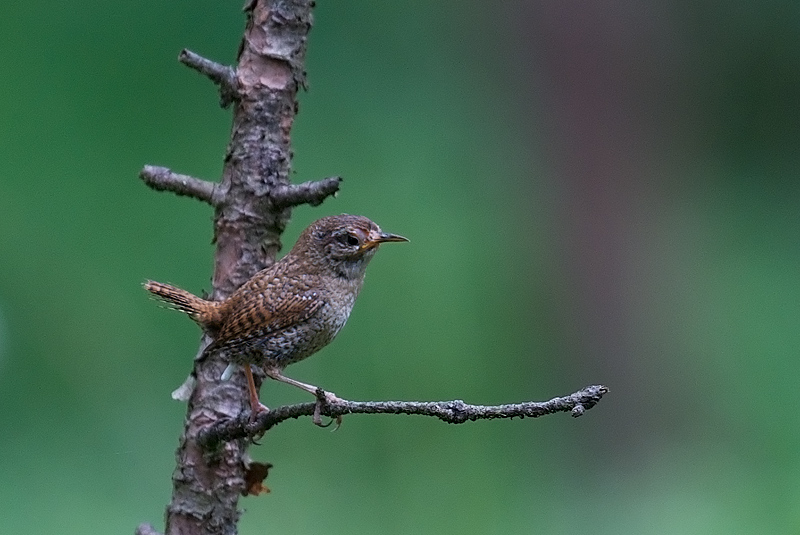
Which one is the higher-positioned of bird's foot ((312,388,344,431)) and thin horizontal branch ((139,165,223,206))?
thin horizontal branch ((139,165,223,206))

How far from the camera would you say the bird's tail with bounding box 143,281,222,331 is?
111 inches

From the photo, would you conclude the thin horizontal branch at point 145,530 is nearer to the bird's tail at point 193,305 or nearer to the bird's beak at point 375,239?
the bird's tail at point 193,305

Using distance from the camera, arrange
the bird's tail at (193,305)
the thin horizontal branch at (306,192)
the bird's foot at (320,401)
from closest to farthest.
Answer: the bird's foot at (320,401)
the thin horizontal branch at (306,192)
the bird's tail at (193,305)

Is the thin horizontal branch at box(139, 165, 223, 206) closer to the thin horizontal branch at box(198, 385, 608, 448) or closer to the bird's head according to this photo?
the bird's head

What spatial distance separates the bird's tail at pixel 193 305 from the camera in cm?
282

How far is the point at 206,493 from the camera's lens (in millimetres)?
2756

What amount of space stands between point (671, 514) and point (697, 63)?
294 centimetres

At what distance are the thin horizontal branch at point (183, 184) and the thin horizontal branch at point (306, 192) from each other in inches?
7.3

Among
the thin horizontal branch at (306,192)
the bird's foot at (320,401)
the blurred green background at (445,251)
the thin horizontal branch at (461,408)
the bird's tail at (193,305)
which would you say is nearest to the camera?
the thin horizontal branch at (461,408)

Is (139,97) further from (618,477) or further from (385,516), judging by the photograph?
(618,477)

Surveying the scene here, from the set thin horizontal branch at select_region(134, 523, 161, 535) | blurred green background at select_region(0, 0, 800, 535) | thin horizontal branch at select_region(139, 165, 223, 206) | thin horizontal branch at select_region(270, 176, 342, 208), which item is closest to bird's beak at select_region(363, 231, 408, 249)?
thin horizontal branch at select_region(270, 176, 342, 208)

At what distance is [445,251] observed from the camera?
5258mm

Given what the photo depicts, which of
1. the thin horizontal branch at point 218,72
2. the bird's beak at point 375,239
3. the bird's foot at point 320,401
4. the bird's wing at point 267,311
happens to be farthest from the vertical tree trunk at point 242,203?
the bird's foot at point 320,401

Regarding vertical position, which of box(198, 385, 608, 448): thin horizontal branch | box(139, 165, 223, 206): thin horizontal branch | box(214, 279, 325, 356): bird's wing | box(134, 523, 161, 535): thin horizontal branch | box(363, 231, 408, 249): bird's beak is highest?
box(139, 165, 223, 206): thin horizontal branch
